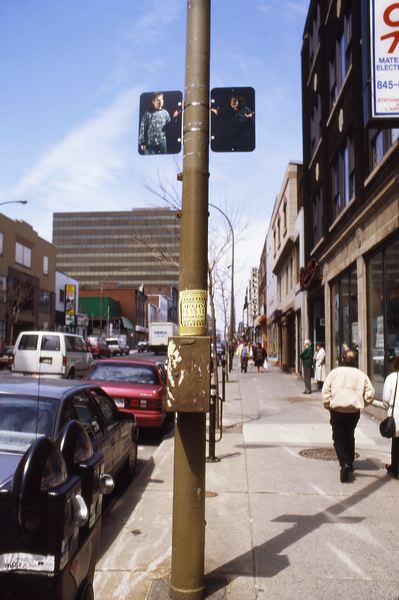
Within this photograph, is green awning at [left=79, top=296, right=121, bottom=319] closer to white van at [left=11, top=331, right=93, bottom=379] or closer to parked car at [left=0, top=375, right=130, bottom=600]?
white van at [left=11, top=331, right=93, bottom=379]

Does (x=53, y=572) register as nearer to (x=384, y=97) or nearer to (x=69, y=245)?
(x=384, y=97)

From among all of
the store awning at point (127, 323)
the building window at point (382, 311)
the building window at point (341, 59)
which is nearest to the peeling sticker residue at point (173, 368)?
the building window at point (382, 311)

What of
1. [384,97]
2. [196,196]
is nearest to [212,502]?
[196,196]

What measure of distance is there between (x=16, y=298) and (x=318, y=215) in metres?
33.9

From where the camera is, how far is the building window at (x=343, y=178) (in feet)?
56.6

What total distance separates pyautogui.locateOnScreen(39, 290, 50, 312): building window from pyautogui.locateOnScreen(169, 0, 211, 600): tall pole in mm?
57182

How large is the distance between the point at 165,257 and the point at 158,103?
14775 millimetres

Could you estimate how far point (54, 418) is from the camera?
17.5ft

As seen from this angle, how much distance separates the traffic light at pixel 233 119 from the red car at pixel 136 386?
24.1ft

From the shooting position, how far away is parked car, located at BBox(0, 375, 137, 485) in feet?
15.0

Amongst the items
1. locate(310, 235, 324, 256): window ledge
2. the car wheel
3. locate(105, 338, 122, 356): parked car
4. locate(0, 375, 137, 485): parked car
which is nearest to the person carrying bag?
locate(0, 375, 137, 485): parked car

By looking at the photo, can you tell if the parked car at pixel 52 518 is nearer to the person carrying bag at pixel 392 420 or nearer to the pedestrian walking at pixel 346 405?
the pedestrian walking at pixel 346 405

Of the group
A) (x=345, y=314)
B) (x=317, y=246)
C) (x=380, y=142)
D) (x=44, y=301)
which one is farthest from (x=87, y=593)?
(x=44, y=301)

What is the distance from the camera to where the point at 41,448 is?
246 cm
